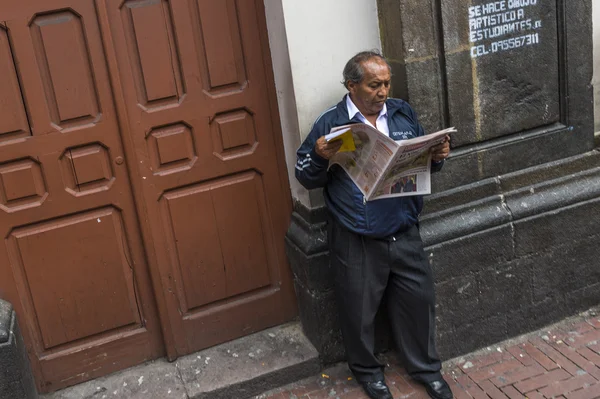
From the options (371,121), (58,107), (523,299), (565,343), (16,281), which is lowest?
(565,343)

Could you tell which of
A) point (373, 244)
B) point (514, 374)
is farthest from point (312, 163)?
point (514, 374)

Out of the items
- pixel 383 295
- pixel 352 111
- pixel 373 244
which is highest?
pixel 352 111

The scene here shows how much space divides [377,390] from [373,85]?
1.74 m

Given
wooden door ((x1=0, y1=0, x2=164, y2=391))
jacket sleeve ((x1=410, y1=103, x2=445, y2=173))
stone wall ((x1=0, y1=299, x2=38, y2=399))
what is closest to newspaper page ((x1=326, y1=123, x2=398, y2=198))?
jacket sleeve ((x1=410, y1=103, x2=445, y2=173))

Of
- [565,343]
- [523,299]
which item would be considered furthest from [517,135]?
[565,343]

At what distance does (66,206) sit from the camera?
3.78 meters

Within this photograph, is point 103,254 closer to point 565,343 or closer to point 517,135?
point 517,135

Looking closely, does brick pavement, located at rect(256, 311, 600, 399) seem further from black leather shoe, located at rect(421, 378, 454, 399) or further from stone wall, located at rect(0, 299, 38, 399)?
stone wall, located at rect(0, 299, 38, 399)

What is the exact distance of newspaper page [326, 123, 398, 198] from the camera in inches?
123

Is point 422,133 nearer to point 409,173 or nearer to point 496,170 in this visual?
point 409,173

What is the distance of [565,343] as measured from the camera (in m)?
4.27

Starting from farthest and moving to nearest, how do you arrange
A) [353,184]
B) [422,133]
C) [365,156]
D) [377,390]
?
[377,390] < [422,133] < [353,184] < [365,156]

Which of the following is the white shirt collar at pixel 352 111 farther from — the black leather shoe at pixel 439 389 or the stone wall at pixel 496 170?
the black leather shoe at pixel 439 389

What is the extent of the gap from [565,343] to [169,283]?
99.9 inches
